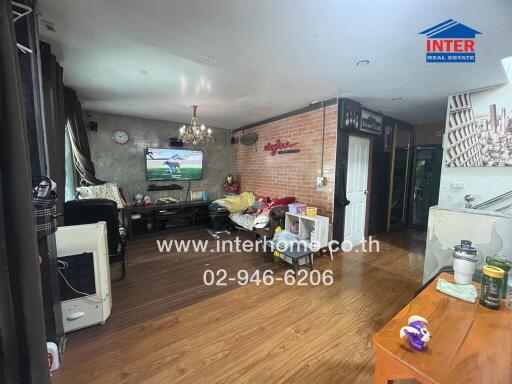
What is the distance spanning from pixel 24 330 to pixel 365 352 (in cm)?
198

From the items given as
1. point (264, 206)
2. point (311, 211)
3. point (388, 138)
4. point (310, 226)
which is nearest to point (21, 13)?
point (311, 211)

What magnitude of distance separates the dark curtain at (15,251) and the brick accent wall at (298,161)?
3.25 meters

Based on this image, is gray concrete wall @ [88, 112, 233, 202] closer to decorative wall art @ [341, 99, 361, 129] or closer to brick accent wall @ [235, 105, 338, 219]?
brick accent wall @ [235, 105, 338, 219]

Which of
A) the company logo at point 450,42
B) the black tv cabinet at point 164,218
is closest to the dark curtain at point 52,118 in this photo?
the black tv cabinet at point 164,218

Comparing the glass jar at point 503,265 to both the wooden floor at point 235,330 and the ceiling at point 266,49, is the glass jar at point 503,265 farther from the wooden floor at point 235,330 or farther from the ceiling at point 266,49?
the ceiling at point 266,49

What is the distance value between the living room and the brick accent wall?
39 mm

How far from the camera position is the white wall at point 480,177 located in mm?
2449

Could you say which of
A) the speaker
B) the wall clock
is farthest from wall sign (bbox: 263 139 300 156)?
the wall clock

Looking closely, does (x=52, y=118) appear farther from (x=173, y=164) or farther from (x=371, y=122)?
(x=371, y=122)

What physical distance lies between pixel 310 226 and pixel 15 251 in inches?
126

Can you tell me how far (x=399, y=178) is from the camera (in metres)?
4.67

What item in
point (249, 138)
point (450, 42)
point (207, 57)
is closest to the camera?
point (450, 42)

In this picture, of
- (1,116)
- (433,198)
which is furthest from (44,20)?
(433,198)

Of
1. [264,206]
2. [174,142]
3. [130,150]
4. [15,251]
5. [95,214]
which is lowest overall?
[264,206]
